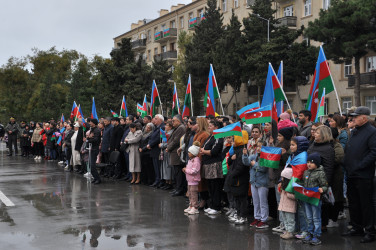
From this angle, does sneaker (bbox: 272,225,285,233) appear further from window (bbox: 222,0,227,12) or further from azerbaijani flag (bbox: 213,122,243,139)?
window (bbox: 222,0,227,12)

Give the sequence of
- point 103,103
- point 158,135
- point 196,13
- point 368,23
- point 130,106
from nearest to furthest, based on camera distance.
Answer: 1. point 158,135
2. point 368,23
3. point 130,106
4. point 103,103
5. point 196,13

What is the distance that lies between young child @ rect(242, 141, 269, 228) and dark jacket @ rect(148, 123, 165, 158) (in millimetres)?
5080

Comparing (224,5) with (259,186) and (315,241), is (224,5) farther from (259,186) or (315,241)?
(315,241)

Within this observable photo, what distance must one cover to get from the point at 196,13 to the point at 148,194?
45.3 m

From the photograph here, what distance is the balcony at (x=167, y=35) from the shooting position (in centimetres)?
5903

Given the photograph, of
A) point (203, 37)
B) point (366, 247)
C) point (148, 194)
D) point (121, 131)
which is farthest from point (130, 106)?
point (366, 247)

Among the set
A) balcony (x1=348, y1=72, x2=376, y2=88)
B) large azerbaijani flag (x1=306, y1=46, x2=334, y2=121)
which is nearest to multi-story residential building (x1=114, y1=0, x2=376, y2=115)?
balcony (x1=348, y1=72, x2=376, y2=88)

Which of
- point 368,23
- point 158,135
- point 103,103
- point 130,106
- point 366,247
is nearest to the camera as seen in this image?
point 366,247

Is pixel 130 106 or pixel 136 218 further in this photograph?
pixel 130 106

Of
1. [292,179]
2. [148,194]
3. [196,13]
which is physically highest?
[196,13]

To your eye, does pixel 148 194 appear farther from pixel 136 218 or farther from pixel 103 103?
Result: pixel 103 103

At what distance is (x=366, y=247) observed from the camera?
6.71m

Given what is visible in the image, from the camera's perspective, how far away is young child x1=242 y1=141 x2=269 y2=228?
26.0ft

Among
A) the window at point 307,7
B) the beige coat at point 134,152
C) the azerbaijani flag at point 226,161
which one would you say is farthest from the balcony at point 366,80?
the azerbaijani flag at point 226,161
